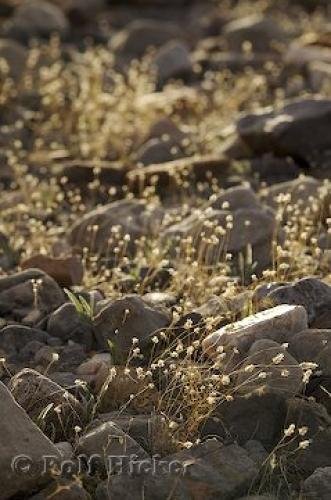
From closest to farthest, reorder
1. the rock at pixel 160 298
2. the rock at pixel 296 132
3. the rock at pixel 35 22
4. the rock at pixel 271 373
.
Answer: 1. the rock at pixel 271 373
2. the rock at pixel 160 298
3. the rock at pixel 296 132
4. the rock at pixel 35 22

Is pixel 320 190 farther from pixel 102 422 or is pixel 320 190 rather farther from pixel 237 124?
pixel 102 422

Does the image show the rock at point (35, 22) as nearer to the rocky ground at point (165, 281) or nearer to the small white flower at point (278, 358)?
the rocky ground at point (165, 281)

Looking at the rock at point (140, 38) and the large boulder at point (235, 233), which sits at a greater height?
the rock at point (140, 38)

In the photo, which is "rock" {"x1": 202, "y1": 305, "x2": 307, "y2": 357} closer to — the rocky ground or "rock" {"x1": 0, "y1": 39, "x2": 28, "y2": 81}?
the rocky ground

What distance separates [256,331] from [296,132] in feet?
12.5

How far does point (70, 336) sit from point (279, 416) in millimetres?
1278

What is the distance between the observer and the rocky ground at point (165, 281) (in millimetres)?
4289

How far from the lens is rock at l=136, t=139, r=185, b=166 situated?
348 inches

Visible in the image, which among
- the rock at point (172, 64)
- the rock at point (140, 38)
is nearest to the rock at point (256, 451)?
the rock at point (172, 64)

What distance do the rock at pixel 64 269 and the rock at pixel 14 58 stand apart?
5.27 m

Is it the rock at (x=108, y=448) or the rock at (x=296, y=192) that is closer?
the rock at (x=108, y=448)

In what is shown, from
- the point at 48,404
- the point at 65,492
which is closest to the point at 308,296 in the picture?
the point at 48,404

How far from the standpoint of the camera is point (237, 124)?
880 cm

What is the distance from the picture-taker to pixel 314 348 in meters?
4.89
